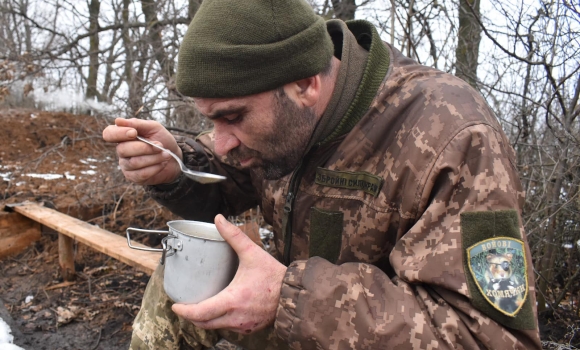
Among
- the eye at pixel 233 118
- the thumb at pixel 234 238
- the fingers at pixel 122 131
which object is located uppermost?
the eye at pixel 233 118

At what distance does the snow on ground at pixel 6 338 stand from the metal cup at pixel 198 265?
204 centimetres

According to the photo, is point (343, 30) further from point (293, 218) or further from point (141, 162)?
point (141, 162)

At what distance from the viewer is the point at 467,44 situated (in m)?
3.54

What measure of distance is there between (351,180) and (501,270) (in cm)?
58

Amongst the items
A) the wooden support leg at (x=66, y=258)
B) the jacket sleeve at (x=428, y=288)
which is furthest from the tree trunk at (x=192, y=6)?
the jacket sleeve at (x=428, y=288)

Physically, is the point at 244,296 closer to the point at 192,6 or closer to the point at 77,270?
the point at 77,270

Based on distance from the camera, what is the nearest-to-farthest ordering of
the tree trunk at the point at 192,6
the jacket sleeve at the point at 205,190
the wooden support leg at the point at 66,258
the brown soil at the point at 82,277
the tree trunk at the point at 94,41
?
the jacket sleeve at the point at 205,190
the brown soil at the point at 82,277
the wooden support leg at the point at 66,258
the tree trunk at the point at 192,6
the tree trunk at the point at 94,41

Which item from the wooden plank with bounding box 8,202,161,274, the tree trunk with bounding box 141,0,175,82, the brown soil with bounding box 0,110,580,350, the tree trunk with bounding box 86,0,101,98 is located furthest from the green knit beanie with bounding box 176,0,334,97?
the tree trunk with bounding box 86,0,101,98

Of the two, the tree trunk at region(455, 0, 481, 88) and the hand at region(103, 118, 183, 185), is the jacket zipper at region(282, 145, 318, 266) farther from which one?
the tree trunk at region(455, 0, 481, 88)

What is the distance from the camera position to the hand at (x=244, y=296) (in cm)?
130

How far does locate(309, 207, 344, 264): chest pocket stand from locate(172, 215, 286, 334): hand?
0.40 meters

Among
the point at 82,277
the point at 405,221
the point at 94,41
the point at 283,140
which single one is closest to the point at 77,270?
the point at 82,277

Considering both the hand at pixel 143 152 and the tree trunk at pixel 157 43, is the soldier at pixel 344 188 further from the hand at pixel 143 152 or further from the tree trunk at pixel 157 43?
the tree trunk at pixel 157 43

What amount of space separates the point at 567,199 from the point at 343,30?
1.81 meters
